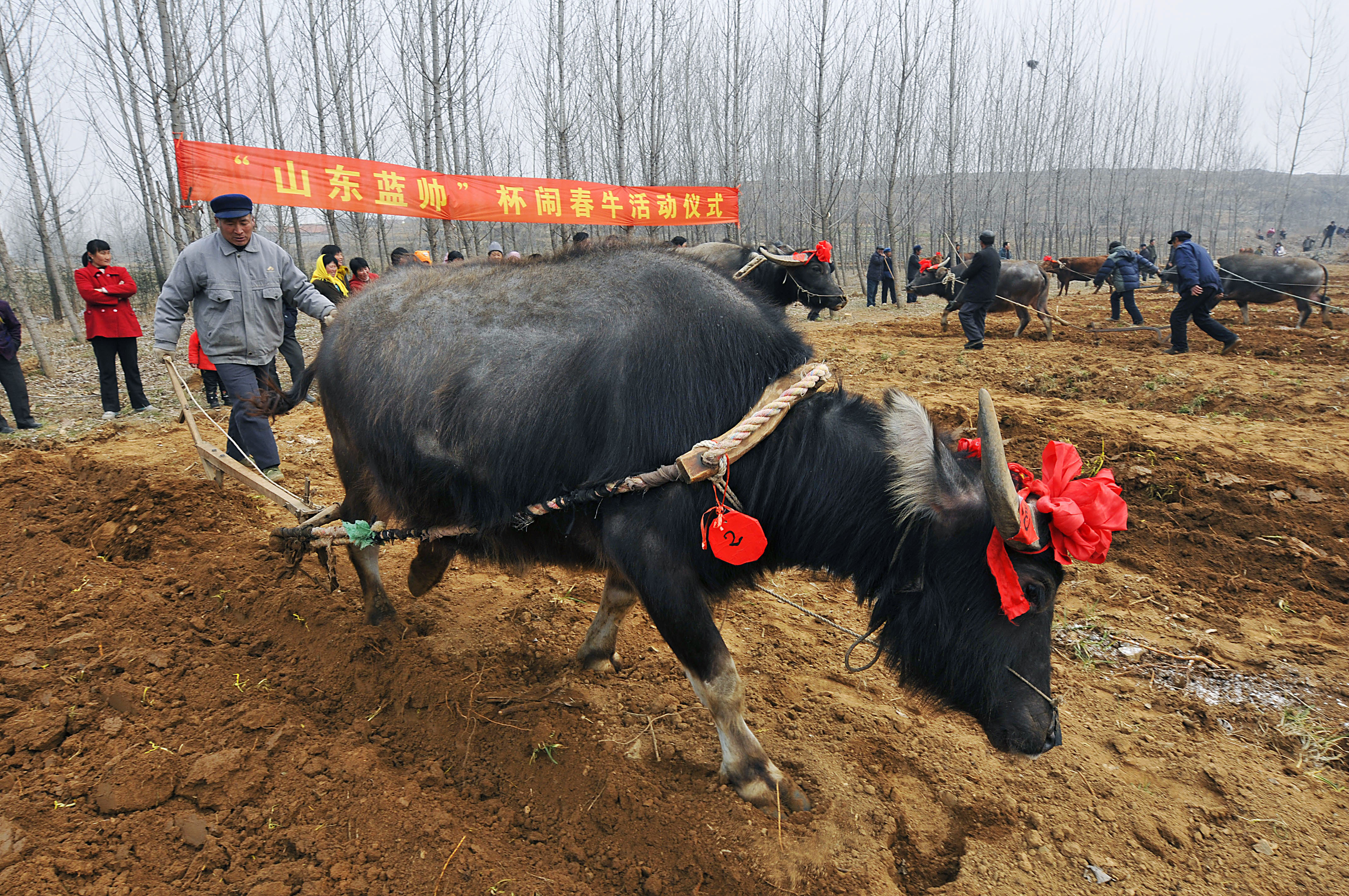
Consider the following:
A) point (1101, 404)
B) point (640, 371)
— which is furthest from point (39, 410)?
point (1101, 404)

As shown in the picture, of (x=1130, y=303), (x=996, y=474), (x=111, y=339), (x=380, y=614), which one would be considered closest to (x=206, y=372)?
(x=111, y=339)

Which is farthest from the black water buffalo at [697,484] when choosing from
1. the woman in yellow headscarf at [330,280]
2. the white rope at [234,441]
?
the woman in yellow headscarf at [330,280]

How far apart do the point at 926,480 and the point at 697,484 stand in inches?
28.4

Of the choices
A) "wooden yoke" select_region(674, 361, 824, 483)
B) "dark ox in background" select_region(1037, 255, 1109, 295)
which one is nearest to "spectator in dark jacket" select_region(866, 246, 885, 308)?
"dark ox in background" select_region(1037, 255, 1109, 295)

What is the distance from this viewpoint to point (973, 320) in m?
11.2

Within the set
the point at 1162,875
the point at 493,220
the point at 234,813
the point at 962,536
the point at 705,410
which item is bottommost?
the point at 1162,875

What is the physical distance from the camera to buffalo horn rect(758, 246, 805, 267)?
942 centimetres

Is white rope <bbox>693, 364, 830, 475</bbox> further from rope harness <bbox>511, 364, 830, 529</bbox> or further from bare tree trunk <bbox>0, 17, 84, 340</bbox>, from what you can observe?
bare tree trunk <bbox>0, 17, 84, 340</bbox>

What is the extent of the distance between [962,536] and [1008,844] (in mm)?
1097

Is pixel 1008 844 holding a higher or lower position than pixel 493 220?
lower

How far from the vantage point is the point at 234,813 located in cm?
221

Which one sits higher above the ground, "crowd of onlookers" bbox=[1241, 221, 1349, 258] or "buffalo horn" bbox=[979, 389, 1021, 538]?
"crowd of onlookers" bbox=[1241, 221, 1349, 258]

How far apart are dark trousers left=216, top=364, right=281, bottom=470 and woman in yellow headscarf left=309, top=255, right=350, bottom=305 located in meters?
3.82

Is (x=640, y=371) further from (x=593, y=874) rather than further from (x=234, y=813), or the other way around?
(x=234, y=813)
